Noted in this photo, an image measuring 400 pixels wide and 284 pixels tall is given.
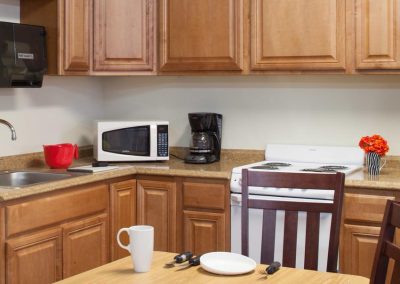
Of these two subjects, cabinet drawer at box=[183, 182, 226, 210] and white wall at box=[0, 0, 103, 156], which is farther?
white wall at box=[0, 0, 103, 156]

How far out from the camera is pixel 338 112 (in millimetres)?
3570

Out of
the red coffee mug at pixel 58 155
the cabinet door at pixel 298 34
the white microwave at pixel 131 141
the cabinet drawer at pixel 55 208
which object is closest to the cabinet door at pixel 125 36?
the white microwave at pixel 131 141

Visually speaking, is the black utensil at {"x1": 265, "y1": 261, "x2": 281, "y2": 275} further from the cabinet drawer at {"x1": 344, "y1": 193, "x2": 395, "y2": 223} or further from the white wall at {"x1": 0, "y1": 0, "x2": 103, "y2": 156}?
the white wall at {"x1": 0, "y1": 0, "x2": 103, "y2": 156}

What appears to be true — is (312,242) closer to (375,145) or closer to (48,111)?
(375,145)

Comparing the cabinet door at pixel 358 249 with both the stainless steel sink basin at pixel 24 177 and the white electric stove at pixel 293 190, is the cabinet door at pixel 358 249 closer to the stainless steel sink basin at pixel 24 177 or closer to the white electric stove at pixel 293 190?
the white electric stove at pixel 293 190

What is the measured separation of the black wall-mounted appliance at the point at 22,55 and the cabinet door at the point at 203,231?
1053mm

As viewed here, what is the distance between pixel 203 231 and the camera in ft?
10.8

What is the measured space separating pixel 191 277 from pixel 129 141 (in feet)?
6.88

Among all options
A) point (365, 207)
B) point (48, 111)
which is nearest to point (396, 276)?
point (365, 207)

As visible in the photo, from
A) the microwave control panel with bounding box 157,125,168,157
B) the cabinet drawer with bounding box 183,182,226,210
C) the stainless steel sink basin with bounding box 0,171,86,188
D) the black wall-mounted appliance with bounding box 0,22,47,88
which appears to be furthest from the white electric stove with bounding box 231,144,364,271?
the black wall-mounted appliance with bounding box 0,22,47,88

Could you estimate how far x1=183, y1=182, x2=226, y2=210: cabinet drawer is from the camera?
323 centimetres

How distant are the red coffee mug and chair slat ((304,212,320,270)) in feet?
5.53

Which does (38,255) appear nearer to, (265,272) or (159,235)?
(159,235)

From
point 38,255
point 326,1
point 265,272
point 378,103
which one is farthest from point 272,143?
point 265,272
